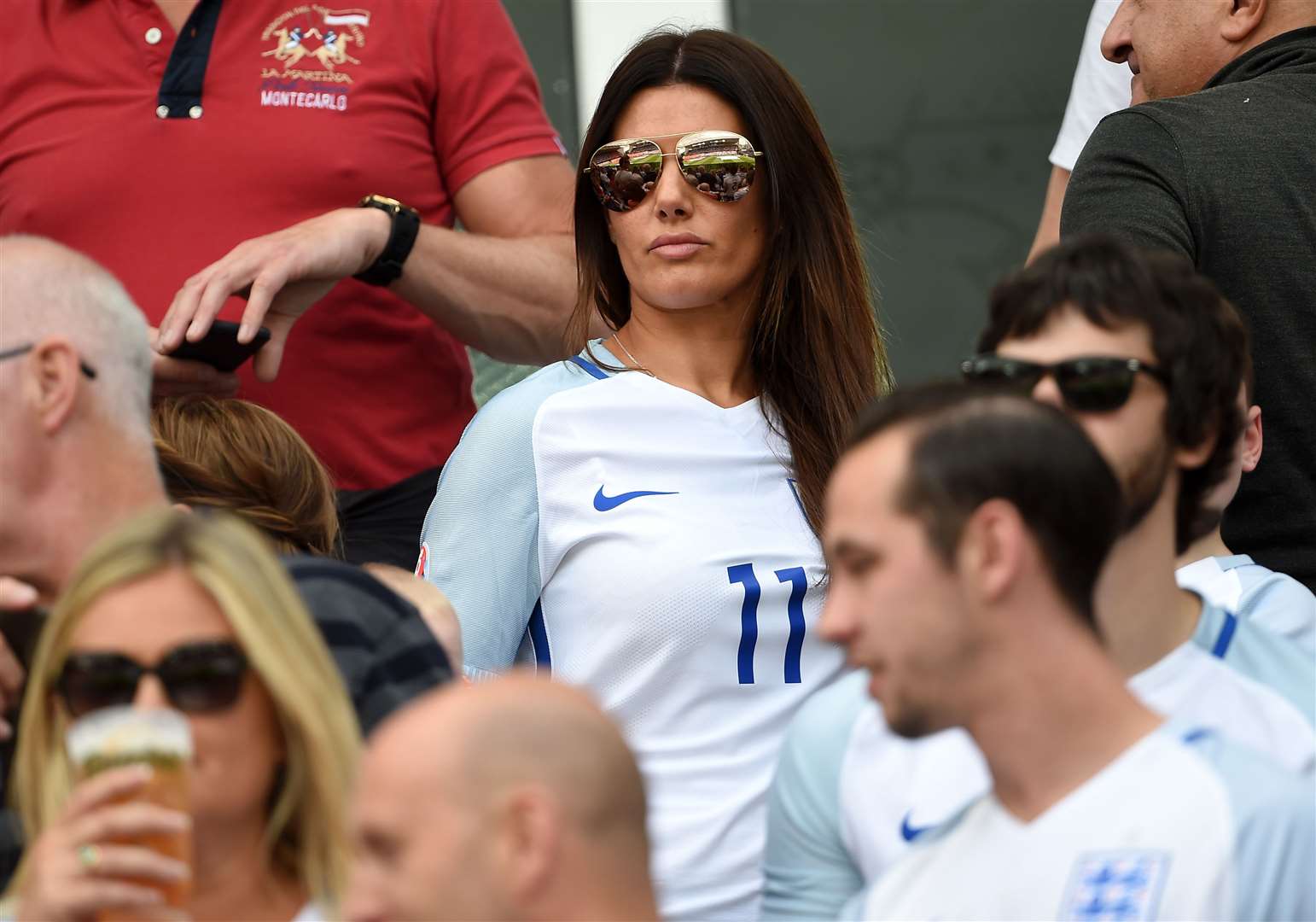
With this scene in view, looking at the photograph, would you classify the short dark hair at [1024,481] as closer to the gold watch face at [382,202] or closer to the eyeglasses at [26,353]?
the eyeglasses at [26,353]

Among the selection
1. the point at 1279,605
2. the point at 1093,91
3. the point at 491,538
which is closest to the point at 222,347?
the point at 491,538

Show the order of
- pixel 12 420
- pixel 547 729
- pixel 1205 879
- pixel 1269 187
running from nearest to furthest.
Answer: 1. pixel 547 729
2. pixel 1205 879
3. pixel 12 420
4. pixel 1269 187

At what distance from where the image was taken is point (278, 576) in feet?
6.78

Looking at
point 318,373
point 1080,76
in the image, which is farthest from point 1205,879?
point 1080,76

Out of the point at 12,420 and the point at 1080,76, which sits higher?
the point at 1080,76

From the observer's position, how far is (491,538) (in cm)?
312

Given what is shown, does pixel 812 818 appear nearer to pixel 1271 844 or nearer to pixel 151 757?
pixel 1271 844

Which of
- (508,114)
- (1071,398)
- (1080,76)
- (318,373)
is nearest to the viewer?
(1071,398)

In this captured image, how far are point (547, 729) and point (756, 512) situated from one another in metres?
1.44

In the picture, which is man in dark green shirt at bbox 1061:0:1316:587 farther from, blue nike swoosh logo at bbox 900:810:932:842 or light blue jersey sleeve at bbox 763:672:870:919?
blue nike swoosh logo at bbox 900:810:932:842

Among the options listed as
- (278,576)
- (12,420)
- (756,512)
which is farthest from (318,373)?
(278,576)

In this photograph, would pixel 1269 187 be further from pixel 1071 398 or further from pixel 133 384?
pixel 133 384

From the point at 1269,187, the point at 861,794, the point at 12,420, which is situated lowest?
the point at 861,794

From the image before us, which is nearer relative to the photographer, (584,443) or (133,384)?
(133,384)
